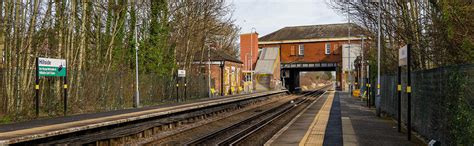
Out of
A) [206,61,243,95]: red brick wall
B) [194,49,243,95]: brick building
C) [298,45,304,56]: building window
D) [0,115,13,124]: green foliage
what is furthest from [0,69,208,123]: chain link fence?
[298,45,304,56]: building window

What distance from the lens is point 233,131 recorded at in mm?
16484

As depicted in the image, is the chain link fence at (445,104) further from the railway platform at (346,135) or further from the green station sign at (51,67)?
the green station sign at (51,67)

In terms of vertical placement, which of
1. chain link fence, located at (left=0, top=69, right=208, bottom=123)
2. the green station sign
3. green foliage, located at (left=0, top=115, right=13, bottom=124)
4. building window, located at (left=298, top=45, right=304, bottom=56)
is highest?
building window, located at (left=298, top=45, right=304, bottom=56)

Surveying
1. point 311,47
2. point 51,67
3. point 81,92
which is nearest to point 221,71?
point 81,92

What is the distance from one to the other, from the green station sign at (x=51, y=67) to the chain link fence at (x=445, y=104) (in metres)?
13.5

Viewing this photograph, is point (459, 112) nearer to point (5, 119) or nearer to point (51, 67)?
point (5, 119)

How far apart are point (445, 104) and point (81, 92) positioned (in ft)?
55.0

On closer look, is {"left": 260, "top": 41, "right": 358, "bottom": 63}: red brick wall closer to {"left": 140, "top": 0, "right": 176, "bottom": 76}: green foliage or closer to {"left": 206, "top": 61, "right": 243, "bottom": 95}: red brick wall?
{"left": 206, "top": 61, "right": 243, "bottom": 95}: red brick wall

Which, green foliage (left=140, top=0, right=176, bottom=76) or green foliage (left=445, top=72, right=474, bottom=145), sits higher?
green foliage (left=140, top=0, right=176, bottom=76)

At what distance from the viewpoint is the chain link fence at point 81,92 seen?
16.7 meters

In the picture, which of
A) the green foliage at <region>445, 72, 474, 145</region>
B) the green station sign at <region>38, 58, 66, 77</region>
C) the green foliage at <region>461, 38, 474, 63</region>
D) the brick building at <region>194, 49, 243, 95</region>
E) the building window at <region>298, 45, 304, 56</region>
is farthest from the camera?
the building window at <region>298, 45, 304, 56</region>

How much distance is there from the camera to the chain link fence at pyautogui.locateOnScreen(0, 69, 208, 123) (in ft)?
54.6

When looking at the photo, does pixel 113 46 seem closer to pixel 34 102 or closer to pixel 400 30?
pixel 34 102

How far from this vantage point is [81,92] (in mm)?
21297
